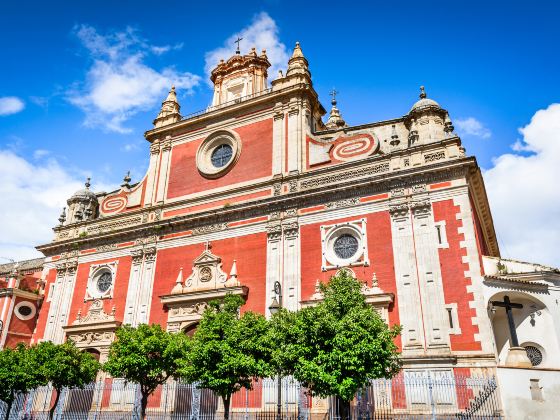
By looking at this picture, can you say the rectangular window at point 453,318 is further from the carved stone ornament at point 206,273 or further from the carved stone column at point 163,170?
the carved stone column at point 163,170

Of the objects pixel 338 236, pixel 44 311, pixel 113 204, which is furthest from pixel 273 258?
pixel 44 311

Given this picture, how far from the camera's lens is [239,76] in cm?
3112

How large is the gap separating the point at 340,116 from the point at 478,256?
26.8m

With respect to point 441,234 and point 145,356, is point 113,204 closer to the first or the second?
point 145,356

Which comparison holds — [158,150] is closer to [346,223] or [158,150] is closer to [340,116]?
[346,223]


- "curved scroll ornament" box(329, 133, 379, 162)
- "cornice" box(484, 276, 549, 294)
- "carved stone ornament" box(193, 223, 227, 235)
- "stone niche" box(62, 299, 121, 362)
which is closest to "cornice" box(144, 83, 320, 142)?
"curved scroll ornament" box(329, 133, 379, 162)

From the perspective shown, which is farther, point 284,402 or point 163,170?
point 163,170

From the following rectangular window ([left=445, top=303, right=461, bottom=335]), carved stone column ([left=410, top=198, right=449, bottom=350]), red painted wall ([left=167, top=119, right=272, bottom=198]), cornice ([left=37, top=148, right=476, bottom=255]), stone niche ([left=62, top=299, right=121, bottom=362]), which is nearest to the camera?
rectangular window ([left=445, top=303, right=461, bottom=335])

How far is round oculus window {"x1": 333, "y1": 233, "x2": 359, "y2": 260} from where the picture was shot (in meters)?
21.5

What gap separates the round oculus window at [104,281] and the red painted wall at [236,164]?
5541 millimetres

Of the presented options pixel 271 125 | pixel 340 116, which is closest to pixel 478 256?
pixel 271 125

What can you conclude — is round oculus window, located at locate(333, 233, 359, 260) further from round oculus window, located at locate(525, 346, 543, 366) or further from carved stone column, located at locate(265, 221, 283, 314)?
round oculus window, located at locate(525, 346, 543, 366)

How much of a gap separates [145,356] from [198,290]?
17.8 feet

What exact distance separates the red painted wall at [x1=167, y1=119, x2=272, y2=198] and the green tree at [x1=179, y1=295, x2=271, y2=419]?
9839 millimetres
